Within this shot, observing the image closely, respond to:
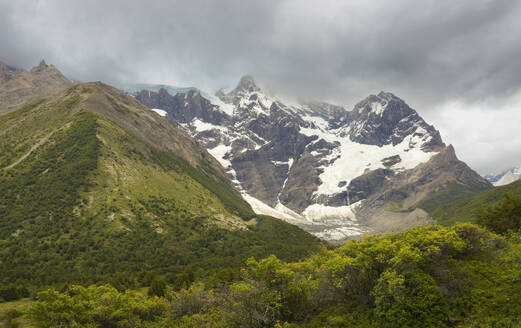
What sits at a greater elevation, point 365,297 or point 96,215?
point 96,215

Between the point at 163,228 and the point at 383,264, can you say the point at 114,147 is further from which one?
the point at 383,264

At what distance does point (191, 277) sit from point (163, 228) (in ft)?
173

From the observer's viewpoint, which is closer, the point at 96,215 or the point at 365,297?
the point at 365,297

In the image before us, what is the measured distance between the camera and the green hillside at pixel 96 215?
277 ft

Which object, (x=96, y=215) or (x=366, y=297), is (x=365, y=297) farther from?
(x=96, y=215)

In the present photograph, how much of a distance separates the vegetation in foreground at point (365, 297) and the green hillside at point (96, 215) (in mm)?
28345

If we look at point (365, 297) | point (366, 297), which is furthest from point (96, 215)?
point (366, 297)

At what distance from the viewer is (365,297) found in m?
41.2

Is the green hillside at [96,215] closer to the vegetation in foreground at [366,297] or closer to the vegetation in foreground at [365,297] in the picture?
the vegetation in foreground at [365,297]

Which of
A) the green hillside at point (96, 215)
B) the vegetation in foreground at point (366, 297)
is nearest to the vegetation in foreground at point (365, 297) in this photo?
the vegetation in foreground at point (366, 297)

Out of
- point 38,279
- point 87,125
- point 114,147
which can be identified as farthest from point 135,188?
point 38,279

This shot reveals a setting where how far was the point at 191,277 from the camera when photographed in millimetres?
82938

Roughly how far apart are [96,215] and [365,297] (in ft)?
338

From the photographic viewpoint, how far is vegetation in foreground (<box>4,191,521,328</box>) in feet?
109
